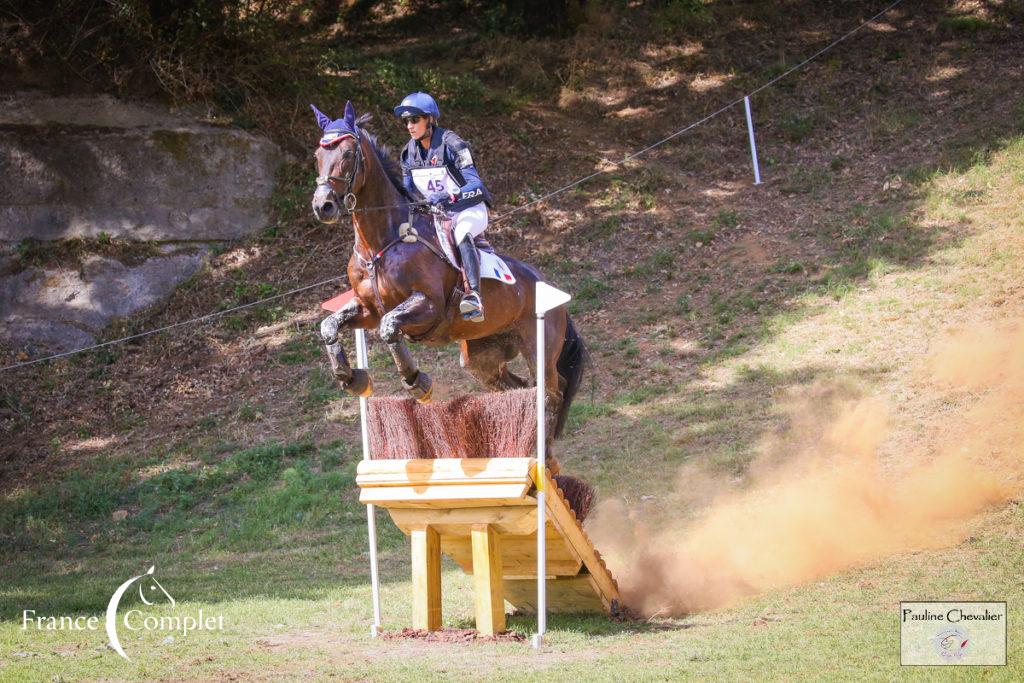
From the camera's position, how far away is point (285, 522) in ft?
44.3

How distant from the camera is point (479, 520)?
27.3 feet

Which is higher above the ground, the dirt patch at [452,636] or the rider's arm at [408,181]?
the rider's arm at [408,181]

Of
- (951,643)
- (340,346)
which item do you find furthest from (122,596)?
(951,643)

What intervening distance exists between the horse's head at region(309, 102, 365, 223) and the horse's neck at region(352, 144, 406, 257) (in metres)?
0.16

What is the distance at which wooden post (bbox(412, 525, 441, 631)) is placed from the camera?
8.56 metres

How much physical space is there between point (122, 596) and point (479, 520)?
13.6ft

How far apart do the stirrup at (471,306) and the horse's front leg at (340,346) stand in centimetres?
73

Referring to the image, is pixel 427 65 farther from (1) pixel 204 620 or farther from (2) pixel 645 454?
(1) pixel 204 620

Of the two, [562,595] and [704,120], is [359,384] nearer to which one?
[562,595]

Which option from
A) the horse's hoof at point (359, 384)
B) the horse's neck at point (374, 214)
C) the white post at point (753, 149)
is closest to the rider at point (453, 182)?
the horse's neck at point (374, 214)

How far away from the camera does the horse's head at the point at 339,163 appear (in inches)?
322

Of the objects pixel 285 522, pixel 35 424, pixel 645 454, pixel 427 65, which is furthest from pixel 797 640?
pixel 427 65

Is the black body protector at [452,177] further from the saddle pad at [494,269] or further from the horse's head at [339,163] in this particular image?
the horse's head at [339,163]

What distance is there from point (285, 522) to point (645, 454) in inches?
179
